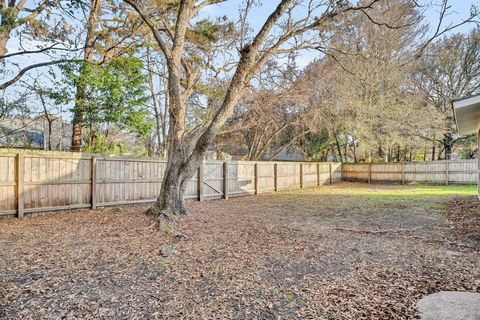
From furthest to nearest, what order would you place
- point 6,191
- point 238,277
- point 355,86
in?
point 355,86 → point 6,191 → point 238,277

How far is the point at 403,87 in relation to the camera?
56.4ft

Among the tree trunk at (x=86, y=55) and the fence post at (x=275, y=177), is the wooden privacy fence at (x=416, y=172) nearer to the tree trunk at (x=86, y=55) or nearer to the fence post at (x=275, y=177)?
the fence post at (x=275, y=177)

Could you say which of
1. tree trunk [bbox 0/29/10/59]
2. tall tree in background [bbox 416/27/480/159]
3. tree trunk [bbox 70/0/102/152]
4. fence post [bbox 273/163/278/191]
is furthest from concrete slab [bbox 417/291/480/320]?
tall tree in background [bbox 416/27/480/159]

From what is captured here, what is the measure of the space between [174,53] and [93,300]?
5.27 m

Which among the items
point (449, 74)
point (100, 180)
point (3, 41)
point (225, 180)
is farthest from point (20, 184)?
point (449, 74)

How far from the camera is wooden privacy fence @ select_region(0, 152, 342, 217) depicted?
600 cm

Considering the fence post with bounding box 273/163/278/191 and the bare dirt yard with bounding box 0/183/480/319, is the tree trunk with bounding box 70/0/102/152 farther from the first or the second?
the fence post with bounding box 273/163/278/191

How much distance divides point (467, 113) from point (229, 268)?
298 inches

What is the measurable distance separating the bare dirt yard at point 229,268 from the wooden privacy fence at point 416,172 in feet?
39.3

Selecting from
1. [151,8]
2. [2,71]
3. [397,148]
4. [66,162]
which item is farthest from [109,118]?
[397,148]

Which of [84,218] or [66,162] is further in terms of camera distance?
[66,162]

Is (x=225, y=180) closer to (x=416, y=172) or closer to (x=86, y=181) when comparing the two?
(x=86, y=181)

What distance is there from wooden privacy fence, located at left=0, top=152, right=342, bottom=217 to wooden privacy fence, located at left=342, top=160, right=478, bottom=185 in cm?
1082

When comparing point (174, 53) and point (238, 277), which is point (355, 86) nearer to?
point (174, 53)
